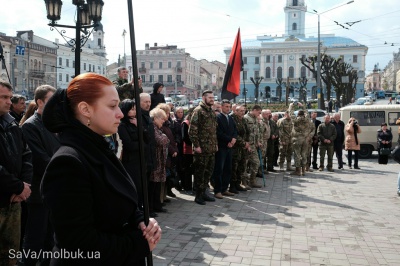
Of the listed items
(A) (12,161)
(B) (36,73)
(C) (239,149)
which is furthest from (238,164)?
(B) (36,73)

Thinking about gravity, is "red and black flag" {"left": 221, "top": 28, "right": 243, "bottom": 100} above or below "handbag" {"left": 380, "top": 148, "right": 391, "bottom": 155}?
above

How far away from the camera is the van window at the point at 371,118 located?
17141 millimetres

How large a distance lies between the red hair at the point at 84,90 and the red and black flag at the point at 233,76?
8664mm

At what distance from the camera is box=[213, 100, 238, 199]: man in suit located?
8406 mm

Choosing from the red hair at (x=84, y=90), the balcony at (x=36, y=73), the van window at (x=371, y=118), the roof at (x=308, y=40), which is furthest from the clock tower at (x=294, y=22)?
the red hair at (x=84, y=90)

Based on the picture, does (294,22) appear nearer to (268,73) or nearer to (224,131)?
(268,73)

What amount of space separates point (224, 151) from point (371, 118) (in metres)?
11.2

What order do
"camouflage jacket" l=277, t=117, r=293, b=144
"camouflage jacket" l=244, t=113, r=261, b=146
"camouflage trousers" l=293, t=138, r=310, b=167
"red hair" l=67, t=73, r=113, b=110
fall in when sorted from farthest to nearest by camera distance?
1. "camouflage jacket" l=277, t=117, r=293, b=144
2. "camouflage trousers" l=293, t=138, r=310, b=167
3. "camouflage jacket" l=244, t=113, r=261, b=146
4. "red hair" l=67, t=73, r=113, b=110

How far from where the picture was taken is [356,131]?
556 inches

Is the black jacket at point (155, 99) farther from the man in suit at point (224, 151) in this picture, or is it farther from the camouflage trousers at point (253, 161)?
the camouflage trousers at point (253, 161)

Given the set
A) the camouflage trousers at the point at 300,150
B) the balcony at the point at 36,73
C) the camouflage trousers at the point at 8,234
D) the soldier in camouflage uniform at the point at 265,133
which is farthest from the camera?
the balcony at the point at 36,73

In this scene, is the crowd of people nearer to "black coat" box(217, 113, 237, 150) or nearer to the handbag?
"black coat" box(217, 113, 237, 150)

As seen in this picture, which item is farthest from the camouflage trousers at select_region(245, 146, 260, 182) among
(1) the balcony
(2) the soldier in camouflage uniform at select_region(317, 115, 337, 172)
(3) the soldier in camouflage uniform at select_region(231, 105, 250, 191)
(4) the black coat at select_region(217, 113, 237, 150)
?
(1) the balcony

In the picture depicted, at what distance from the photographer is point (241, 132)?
31.0ft
